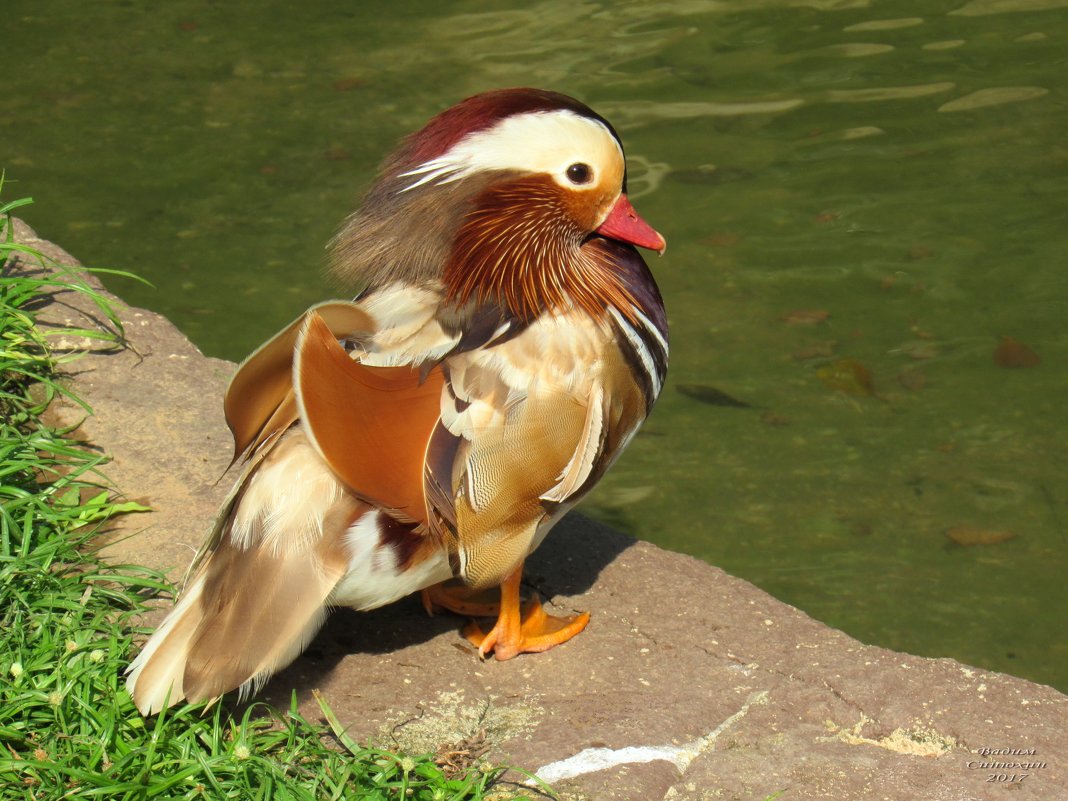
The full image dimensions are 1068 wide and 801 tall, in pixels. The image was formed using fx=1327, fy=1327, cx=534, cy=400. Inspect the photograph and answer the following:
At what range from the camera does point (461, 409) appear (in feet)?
8.95

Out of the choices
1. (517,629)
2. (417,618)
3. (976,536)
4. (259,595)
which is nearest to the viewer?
(259,595)

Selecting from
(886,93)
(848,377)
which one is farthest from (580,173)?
(886,93)

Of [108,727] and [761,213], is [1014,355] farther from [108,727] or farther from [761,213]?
[108,727]

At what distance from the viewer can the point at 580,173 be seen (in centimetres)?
295

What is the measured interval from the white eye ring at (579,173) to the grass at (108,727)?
1268 mm

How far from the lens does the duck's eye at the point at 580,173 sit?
2.94 metres

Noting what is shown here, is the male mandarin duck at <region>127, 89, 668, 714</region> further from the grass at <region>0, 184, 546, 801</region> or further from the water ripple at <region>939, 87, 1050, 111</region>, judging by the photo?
the water ripple at <region>939, 87, 1050, 111</region>

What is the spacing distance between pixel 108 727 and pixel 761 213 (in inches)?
159

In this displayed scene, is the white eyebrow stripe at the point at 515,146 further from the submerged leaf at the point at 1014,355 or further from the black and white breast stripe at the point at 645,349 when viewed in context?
the submerged leaf at the point at 1014,355

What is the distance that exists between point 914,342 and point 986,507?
0.90m

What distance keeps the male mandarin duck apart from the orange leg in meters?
0.07

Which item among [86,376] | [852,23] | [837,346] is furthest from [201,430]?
[852,23]

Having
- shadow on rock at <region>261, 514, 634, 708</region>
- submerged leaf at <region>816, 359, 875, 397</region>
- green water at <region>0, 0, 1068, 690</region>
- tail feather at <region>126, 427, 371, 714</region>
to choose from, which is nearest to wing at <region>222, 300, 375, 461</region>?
tail feather at <region>126, 427, 371, 714</region>

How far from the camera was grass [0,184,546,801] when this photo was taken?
2590mm
